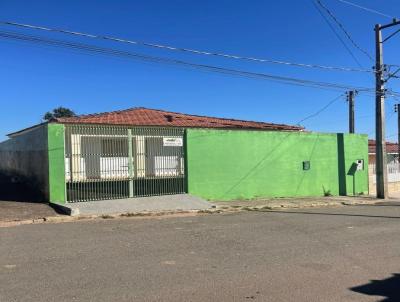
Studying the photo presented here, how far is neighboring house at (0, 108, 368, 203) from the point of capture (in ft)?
50.2

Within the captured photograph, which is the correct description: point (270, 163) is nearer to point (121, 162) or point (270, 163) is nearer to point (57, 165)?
point (121, 162)

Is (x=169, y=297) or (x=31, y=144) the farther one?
(x=31, y=144)

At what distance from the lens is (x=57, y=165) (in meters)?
14.9

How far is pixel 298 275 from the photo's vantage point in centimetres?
671

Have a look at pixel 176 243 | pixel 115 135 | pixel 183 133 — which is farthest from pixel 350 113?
pixel 176 243

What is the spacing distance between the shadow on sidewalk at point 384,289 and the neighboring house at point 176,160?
10801 mm

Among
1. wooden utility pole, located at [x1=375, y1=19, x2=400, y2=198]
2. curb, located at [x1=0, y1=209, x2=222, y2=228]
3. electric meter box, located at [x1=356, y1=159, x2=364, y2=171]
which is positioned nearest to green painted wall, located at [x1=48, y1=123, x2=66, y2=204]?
curb, located at [x1=0, y1=209, x2=222, y2=228]

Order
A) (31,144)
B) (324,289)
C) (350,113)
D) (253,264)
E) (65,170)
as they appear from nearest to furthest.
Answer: (324,289) < (253,264) < (65,170) < (31,144) < (350,113)

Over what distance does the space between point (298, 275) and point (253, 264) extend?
0.88 m

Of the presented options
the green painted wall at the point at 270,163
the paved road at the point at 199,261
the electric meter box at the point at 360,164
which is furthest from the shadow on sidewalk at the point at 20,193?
the electric meter box at the point at 360,164

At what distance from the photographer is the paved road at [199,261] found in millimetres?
5836

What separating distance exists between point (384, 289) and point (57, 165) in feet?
36.8

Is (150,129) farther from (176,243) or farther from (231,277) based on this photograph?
(231,277)

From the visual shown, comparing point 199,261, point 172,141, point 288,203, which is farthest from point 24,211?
point 288,203
